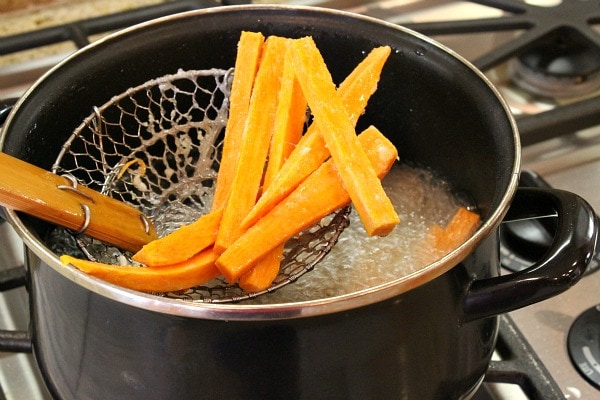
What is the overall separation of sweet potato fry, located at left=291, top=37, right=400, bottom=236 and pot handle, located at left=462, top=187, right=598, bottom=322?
85 millimetres

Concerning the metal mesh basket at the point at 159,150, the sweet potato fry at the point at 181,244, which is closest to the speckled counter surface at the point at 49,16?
the metal mesh basket at the point at 159,150

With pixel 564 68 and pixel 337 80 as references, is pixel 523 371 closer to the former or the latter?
pixel 337 80

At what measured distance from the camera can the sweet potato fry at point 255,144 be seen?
60 centimetres

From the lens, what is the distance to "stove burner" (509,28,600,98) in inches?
39.6

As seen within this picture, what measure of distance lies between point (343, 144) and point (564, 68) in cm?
57

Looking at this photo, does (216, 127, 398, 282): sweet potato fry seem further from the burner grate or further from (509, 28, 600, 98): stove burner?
(509, 28, 600, 98): stove burner

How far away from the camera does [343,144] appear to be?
0.58 metres

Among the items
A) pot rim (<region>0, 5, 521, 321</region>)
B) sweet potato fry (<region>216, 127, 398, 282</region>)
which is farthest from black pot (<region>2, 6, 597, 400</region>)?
sweet potato fry (<region>216, 127, 398, 282</region>)

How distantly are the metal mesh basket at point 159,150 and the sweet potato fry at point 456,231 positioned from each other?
112mm

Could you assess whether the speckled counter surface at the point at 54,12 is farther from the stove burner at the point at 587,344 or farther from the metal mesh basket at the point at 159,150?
the stove burner at the point at 587,344

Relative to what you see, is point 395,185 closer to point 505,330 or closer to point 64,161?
point 505,330

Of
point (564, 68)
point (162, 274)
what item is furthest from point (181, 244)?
point (564, 68)

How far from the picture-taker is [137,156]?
791mm

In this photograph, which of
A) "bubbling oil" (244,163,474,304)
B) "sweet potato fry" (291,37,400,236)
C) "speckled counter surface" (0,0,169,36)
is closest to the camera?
"sweet potato fry" (291,37,400,236)
